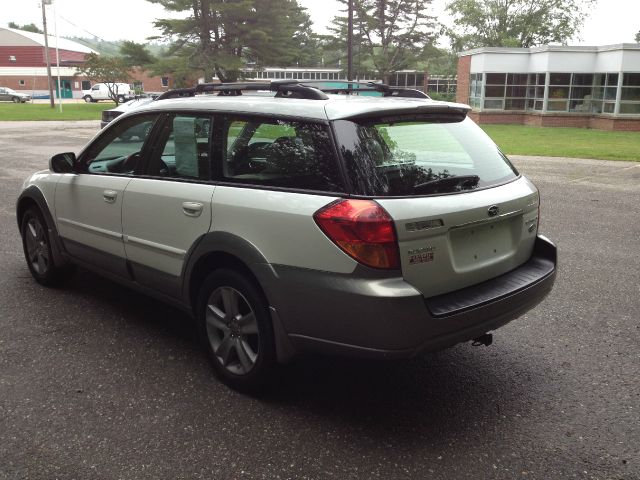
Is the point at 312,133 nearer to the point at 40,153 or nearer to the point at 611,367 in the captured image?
the point at 611,367

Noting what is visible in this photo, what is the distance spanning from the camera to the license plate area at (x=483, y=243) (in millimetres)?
3043

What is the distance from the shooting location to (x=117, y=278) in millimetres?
4332

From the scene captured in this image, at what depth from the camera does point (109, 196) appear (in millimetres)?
4176

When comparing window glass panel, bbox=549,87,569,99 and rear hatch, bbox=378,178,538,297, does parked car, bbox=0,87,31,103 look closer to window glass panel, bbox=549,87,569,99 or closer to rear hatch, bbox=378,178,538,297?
window glass panel, bbox=549,87,569,99

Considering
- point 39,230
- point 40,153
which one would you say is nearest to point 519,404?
point 39,230

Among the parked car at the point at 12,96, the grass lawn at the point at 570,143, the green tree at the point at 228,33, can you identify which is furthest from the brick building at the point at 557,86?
the parked car at the point at 12,96

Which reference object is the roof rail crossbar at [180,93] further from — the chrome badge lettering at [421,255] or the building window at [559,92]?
the building window at [559,92]

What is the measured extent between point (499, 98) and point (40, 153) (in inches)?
1042

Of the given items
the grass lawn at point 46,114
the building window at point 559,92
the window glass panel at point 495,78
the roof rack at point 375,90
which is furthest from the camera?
the grass lawn at point 46,114

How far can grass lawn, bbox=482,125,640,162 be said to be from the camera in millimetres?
18359

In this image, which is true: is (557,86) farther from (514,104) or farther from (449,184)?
(449,184)

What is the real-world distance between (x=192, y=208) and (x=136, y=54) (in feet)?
152

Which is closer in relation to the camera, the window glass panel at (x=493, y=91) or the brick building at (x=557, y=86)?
the brick building at (x=557, y=86)

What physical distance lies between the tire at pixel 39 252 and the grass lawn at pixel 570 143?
15841 mm
